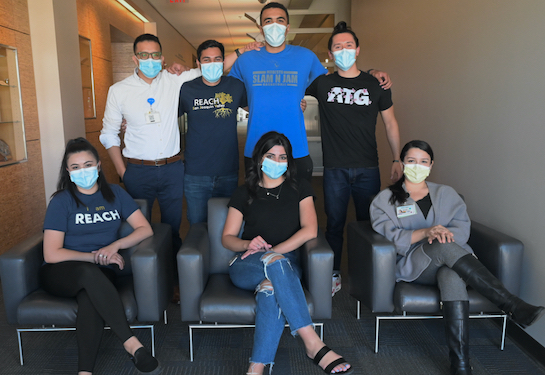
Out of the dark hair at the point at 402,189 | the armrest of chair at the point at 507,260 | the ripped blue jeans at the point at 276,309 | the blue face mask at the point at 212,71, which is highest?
the blue face mask at the point at 212,71

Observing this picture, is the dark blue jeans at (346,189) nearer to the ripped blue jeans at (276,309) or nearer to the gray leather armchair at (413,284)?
the gray leather armchair at (413,284)

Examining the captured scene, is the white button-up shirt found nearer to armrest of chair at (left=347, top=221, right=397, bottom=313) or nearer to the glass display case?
the glass display case

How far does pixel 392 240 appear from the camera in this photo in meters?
2.54

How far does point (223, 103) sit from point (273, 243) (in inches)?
41.6

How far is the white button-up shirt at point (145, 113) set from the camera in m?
3.03

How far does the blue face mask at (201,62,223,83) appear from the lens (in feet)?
9.66

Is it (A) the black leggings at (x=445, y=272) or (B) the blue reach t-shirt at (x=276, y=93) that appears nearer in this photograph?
(A) the black leggings at (x=445, y=272)

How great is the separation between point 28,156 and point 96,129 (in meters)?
2.19

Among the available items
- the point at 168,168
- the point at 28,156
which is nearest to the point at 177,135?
the point at 168,168

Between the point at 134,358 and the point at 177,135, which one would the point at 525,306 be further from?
the point at 177,135

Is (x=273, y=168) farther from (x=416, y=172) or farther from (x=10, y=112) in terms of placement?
(x=10, y=112)

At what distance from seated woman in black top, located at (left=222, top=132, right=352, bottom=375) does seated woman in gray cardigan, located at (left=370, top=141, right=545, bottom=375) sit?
495 mm

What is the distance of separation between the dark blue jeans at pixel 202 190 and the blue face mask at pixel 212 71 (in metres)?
0.68

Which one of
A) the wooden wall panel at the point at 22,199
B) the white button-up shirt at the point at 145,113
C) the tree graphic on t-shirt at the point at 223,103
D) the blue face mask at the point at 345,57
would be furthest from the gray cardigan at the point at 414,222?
the wooden wall panel at the point at 22,199
